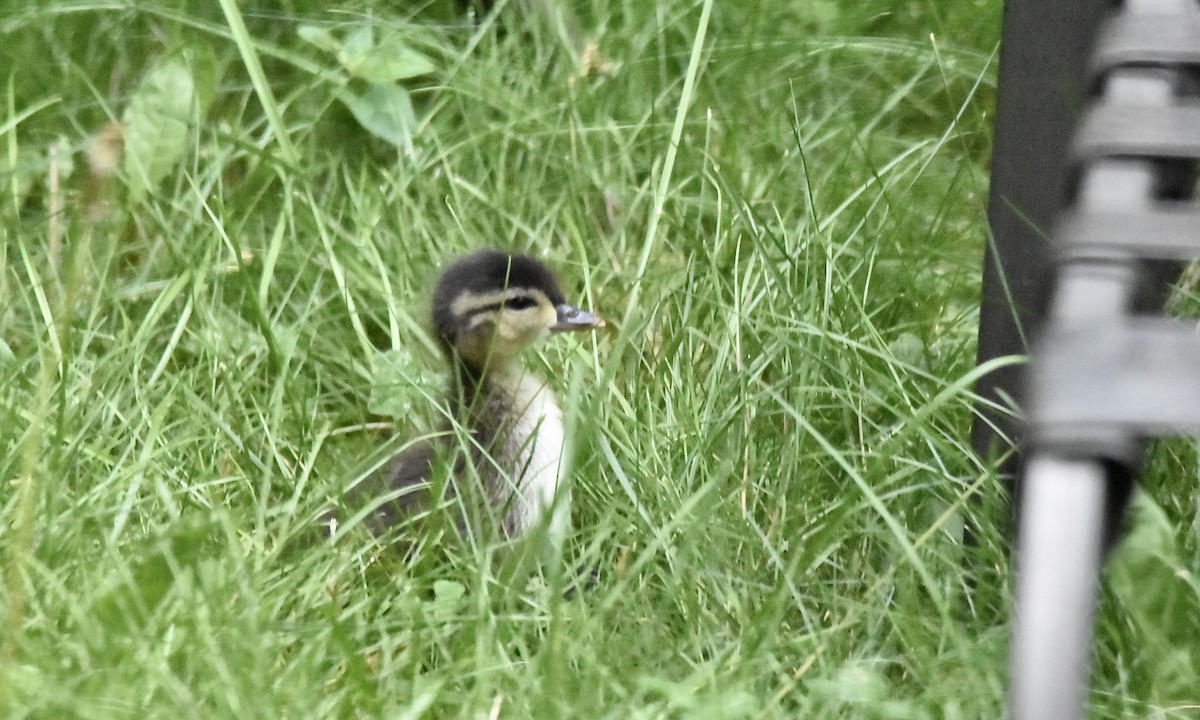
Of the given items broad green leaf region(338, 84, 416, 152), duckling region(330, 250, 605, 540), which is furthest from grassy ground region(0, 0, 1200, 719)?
duckling region(330, 250, 605, 540)

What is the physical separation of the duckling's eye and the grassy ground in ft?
0.65

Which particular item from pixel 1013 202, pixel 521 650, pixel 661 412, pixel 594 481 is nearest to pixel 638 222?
pixel 661 412

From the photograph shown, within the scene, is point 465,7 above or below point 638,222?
above

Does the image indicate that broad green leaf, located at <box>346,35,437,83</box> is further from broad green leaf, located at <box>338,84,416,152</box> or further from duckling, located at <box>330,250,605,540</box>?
duckling, located at <box>330,250,605,540</box>

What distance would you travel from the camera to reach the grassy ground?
6.78 feet

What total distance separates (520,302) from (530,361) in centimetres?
29

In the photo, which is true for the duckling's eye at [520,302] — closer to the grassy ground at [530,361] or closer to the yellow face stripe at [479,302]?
the yellow face stripe at [479,302]

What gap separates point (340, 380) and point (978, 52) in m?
1.68

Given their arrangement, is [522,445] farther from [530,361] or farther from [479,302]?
[530,361]

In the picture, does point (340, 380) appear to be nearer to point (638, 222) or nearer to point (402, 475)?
point (402, 475)

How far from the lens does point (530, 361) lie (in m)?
3.17

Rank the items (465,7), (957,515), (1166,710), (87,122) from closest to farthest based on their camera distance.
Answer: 1. (1166,710)
2. (957,515)
3. (87,122)
4. (465,7)

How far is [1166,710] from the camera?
1.96 m

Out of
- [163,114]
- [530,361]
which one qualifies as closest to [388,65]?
[163,114]
